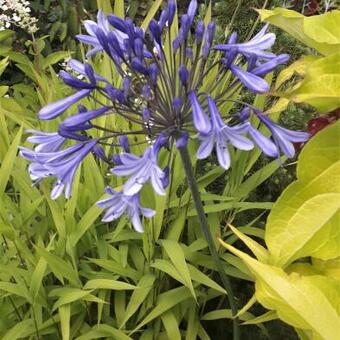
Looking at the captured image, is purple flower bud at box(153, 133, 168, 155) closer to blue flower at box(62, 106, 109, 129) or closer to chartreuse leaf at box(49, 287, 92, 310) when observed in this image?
blue flower at box(62, 106, 109, 129)

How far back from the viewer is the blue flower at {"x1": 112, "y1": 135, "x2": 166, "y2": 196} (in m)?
0.97

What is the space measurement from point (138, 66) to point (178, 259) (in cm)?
61

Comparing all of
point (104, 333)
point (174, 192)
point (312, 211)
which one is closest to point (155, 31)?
point (312, 211)

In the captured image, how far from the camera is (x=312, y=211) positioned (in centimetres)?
86

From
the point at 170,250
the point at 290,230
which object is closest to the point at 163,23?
the point at 290,230

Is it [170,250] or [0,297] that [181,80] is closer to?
[170,250]

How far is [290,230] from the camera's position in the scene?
891 mm

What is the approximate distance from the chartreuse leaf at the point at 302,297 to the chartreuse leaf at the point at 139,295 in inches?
25.8

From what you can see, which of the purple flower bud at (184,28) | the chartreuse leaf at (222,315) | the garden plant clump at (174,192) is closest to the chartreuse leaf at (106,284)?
the garden plant clump at (174,192)

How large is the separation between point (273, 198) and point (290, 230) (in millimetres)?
1044

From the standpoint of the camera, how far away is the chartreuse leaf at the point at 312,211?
860 millimetres

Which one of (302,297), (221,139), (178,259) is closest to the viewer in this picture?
(302,297)

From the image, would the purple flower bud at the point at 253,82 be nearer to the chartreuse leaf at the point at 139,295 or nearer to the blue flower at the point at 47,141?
the blue flower at the point at 47,141

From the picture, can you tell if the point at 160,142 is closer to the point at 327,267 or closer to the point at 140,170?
the point at 140,170
